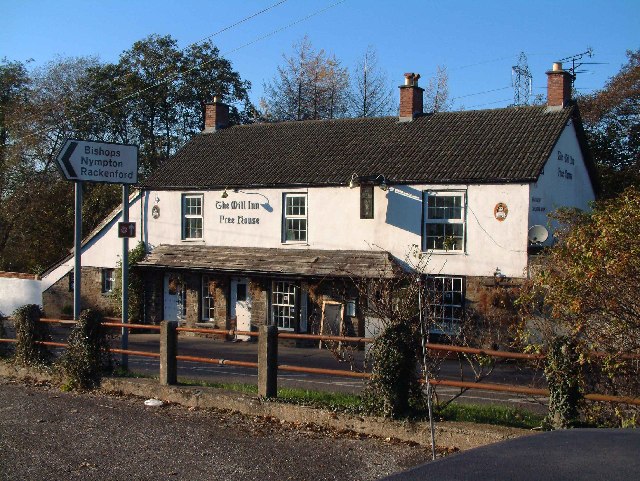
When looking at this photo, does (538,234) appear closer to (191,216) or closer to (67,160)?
(67,160)

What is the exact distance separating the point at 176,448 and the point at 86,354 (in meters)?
3.84

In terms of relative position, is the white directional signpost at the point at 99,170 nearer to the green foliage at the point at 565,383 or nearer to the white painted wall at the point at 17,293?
the green foliage at the point at 565,383

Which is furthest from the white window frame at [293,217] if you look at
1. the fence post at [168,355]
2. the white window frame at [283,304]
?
the fence post at [168,355]

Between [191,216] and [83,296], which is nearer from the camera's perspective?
[191,216]

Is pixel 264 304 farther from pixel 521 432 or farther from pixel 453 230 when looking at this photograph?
pixel 521 432

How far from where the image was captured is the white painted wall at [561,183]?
1967 centimetres

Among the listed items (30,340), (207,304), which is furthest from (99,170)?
(207,304)

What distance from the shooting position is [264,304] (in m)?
23.5

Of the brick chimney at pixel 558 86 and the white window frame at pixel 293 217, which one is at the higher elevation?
the brick chimney at pixel 558 86

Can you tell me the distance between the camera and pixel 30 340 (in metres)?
12.3

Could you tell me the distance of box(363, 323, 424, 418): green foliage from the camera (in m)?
8.14

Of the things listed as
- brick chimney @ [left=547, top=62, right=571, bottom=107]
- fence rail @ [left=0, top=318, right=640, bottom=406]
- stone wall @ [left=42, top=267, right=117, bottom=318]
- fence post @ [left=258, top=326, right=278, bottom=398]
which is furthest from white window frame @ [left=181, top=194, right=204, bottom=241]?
fence post @ [left=258, top=326, right=278, bottom=398]

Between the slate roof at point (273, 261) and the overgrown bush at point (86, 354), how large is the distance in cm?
924

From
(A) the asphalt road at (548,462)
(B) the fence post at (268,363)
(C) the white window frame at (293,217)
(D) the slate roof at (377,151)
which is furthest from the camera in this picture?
(C) the white window frame at (293,217)
